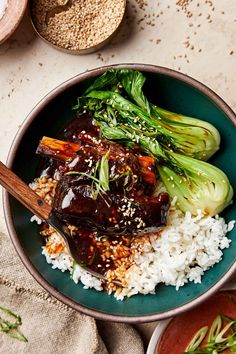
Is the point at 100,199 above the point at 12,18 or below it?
below

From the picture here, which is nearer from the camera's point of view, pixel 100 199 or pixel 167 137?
pixel 100 199

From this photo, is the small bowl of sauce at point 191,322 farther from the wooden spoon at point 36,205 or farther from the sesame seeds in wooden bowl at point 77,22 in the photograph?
the sesame seeds in wooden bowl at point 77,22

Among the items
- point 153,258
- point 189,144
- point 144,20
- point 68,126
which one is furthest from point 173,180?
point 144,20

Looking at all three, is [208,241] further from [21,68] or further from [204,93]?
[21,68]

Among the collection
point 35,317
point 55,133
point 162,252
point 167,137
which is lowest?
point 35,317

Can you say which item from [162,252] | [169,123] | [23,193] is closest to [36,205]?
[23,193]

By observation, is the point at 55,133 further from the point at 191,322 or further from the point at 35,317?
the point at 191,322

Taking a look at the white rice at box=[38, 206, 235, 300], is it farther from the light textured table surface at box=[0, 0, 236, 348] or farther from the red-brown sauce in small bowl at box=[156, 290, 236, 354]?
A: the light textured table surface at box=[0, 0, 236, 348]
